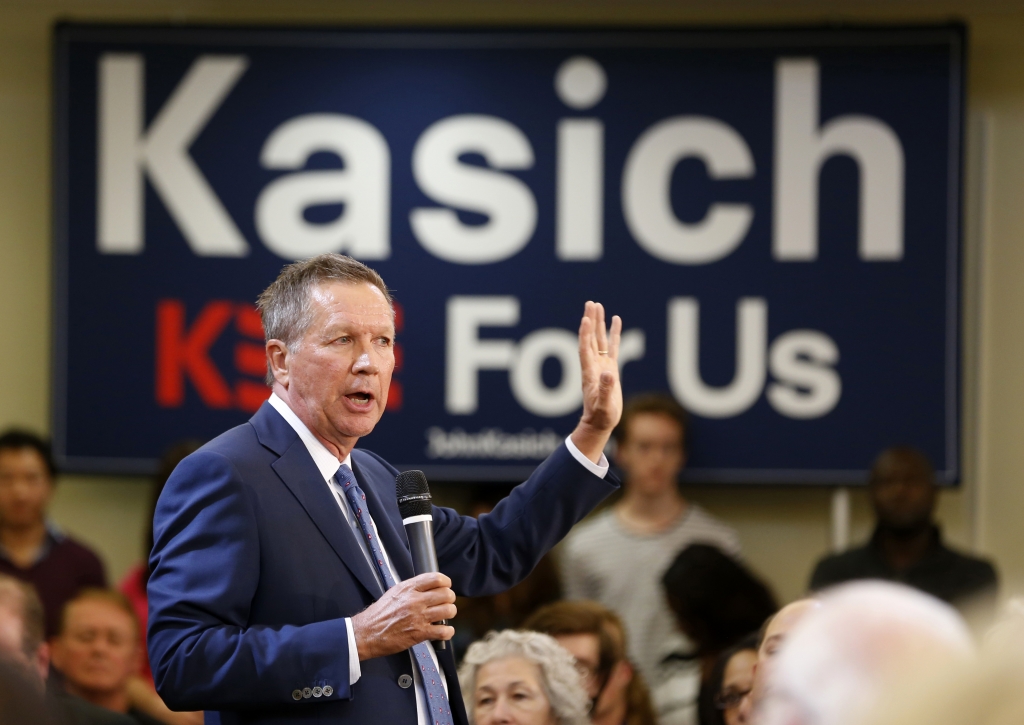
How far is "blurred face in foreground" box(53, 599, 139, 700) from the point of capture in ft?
9.78

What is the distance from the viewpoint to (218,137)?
14.9 ft

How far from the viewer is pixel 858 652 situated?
928 millimetres

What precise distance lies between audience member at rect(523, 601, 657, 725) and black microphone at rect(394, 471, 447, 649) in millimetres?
1107

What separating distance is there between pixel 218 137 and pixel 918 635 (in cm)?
402

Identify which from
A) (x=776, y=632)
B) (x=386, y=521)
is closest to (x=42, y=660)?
(x=386, y=521)

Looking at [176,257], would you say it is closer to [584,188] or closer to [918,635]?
[584,188]

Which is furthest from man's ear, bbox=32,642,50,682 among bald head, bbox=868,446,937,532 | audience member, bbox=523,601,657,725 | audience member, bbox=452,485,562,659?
bald head, bbox=868,446,937,532

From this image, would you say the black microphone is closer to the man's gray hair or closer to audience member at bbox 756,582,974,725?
the man's gray hair

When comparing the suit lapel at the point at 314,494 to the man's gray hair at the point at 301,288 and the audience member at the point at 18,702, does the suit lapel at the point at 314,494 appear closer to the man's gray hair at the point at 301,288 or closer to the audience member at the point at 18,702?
the man's gray hair at the point at 301,288

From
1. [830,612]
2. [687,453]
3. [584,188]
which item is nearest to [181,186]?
[584,188]

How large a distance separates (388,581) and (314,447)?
0.74 ft

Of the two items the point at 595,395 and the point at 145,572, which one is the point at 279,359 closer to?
the point at 595,395

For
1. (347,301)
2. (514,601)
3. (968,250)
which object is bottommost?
Result: (514,601)

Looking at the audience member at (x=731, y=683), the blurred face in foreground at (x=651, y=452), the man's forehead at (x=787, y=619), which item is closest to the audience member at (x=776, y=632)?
the man's forehead at (x=787, y=619)
